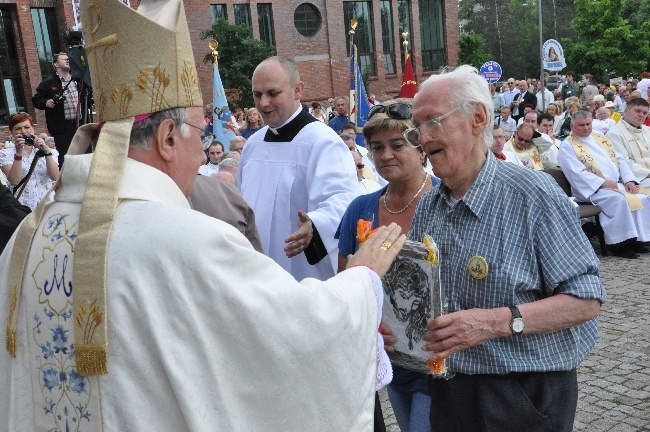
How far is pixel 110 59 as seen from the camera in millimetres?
2041

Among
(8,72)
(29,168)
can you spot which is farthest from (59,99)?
(8,72)

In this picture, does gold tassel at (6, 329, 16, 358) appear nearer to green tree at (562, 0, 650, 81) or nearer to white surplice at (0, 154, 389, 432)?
white surplice at (0, 154, 389, 432)

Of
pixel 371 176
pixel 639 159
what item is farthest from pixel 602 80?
pixel 371 176

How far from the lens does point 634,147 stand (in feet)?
33.2

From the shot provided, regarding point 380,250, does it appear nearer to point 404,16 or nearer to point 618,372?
point 618,372

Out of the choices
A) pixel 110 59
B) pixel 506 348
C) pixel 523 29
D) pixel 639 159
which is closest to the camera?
pixel 110 59

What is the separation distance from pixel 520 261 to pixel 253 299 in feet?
2.99

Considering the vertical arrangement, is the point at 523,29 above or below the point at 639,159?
above

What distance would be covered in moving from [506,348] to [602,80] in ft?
103

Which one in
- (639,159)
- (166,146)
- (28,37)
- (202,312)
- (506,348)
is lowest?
(639,159)

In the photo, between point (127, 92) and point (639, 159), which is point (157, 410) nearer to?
point (127, 92)

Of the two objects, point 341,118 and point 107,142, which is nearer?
point 107,142

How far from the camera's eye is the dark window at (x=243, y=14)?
100 ft

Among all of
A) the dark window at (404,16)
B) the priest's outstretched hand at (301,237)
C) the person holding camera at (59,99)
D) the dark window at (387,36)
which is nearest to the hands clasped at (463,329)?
the priest's outstretched hand at (301,237)
